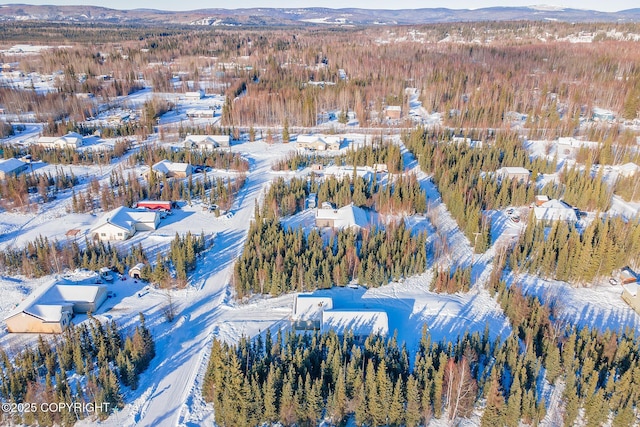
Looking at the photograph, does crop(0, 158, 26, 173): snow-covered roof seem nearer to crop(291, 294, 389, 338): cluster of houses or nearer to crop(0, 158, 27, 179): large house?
crop(0, 158, 27, 179): large house

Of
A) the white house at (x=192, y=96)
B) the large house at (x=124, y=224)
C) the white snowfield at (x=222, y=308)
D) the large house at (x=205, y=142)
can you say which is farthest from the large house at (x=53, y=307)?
the white house at (x=192, y=96)

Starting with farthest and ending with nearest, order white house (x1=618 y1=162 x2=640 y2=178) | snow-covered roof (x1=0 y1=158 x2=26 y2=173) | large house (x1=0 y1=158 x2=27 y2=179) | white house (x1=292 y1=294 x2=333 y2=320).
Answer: snow-covered roof (x1=0 y1=158 x2=26 y2=173) → large house (x1=0 y1=158 x2=27 y2=179) → white house (x1=618 y1=162 x2=640 y2=178) → white house (x1=292 y1=294 x2=333 y2=320)

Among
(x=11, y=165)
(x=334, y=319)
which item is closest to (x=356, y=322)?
(x=334, y=319)

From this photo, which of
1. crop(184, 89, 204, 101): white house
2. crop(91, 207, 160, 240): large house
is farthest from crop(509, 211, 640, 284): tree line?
crop(184, 89, 204, 101): white house

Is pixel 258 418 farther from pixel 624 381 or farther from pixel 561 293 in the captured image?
pixel 561 293

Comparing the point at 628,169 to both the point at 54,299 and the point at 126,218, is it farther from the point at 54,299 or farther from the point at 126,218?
the point at 54,299

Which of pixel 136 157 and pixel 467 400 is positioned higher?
pixel 136 157

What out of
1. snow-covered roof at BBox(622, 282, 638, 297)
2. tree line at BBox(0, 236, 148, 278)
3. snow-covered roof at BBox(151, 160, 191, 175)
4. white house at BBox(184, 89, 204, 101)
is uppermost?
white house at BBox(184, 89, 204, 101)

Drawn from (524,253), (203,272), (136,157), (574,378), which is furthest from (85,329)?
(136,157)
